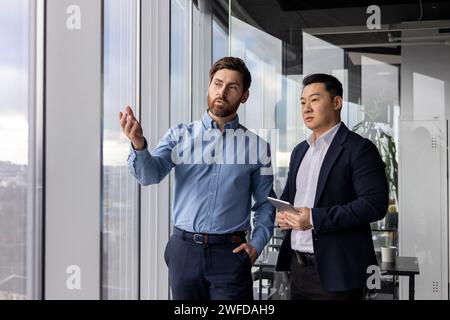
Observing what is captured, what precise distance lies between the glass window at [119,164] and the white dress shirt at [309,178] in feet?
2.56

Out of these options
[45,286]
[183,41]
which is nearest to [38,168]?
[45,286]

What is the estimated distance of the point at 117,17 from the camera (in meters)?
2.39

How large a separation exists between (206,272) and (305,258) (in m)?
0.39

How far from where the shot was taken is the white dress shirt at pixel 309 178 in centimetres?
199

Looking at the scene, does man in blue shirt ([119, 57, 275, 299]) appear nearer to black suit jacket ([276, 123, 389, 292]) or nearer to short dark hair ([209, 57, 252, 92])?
short dark hair ([209, 57, 252, 92])

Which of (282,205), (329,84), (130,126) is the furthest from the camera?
(329,84)

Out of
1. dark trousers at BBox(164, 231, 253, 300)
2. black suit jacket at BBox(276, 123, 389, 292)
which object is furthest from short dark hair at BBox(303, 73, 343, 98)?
dark trousers at BBox(164, 231, 253, 300)

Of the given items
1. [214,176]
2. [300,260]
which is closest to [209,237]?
[214,176]

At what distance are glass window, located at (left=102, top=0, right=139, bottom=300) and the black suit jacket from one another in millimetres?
868

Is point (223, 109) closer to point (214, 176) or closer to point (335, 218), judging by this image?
point (214, 176)

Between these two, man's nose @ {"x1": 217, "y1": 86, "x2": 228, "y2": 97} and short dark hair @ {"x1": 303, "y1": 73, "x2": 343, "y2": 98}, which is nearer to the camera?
man's nose @ {"x1": 217, "y1": 86, "x2": 228, "y2": 97}

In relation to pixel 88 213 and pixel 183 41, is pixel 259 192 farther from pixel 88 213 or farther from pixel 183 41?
pixel 183 41

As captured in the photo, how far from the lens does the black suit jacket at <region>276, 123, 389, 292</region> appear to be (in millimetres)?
1861

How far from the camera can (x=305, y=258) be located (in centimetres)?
198
